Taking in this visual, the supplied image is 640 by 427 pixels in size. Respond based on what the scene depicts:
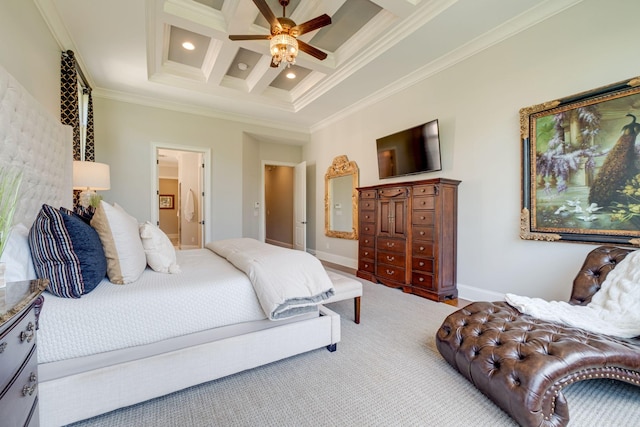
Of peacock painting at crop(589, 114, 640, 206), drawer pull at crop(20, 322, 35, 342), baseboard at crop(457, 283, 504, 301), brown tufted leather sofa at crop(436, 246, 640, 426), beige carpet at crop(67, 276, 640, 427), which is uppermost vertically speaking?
peacock painting at crop(589, 114, 640, 206)

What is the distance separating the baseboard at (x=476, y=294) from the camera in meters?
3.17

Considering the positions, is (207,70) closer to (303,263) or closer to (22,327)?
(303,263)

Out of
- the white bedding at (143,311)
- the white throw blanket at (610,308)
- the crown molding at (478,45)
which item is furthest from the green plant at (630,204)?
the white bedding at (143,311)

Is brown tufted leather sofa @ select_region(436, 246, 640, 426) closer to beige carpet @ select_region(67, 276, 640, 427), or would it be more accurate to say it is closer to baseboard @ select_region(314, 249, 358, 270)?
beige carpet @ select_region(67, 276, 640, 427)

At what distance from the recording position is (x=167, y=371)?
1.55 metres

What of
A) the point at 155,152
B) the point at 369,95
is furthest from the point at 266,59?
the point at 155,152

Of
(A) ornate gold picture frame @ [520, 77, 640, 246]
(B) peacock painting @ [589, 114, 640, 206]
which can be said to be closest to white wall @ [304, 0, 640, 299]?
(A) ornate gold picture frame @ [520, 77, 640, 246]

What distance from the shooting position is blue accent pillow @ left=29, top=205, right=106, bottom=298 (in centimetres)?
135

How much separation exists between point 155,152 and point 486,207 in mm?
5218

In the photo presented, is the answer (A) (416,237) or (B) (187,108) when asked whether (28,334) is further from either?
(B) (187,108)

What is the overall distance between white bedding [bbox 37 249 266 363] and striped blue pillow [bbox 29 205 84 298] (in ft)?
0.22

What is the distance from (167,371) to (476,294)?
330 centimetres

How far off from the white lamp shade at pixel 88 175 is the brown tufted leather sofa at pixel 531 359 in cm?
388

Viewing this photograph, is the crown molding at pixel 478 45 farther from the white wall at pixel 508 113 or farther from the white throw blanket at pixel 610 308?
the white throw blanket at pixel 610 308
